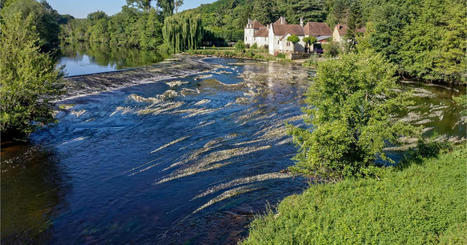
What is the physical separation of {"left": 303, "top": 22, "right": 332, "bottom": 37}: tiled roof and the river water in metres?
55.3

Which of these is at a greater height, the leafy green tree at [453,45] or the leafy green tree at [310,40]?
the leafy green tree at [310,40]

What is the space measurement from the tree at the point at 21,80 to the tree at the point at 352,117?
1919cm

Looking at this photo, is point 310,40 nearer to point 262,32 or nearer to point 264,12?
point 262,32

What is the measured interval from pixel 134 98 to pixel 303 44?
5938 centimetres

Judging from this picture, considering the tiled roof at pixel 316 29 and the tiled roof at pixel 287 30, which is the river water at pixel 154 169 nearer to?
the tiled roof at pixel 287 30

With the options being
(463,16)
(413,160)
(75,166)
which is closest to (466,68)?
(463,16)

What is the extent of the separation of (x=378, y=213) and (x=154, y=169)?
13.7m

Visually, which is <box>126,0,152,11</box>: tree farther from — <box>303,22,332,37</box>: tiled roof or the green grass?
the green grass

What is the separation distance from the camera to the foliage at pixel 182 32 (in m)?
90.6

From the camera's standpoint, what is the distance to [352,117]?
1764 cm

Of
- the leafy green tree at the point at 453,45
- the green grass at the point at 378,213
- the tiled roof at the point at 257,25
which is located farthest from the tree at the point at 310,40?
the green grass at the point at 378,213

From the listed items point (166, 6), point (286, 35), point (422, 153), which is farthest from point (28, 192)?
point (166, 6)

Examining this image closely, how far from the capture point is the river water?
606 inches

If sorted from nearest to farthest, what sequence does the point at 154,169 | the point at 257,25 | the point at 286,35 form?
the point at 154,169
the point at 286,35
the point at 257,25
